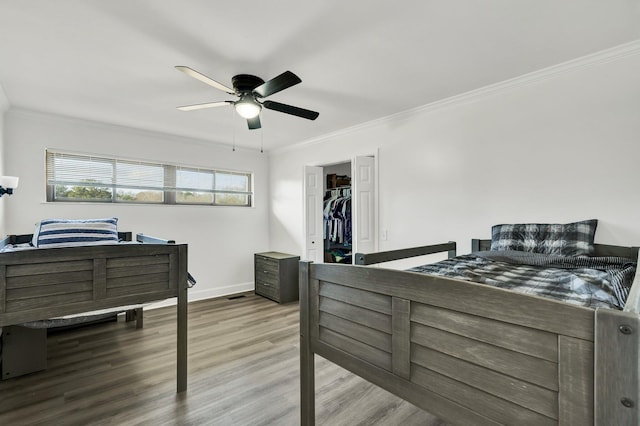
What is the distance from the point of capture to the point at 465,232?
2984 mm

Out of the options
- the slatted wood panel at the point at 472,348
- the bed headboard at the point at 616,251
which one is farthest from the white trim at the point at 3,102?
the bed headboard at the point at 616,251

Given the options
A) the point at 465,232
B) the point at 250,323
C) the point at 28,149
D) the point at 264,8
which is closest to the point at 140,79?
the point at 264,8

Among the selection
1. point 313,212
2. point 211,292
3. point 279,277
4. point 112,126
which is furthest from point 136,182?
point 313,212

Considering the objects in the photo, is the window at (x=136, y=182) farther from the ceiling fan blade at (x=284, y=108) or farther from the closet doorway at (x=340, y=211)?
the ceiling fan blade at (x=284, y=108)

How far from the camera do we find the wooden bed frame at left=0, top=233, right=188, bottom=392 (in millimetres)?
1637

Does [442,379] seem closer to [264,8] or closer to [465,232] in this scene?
[264,8]

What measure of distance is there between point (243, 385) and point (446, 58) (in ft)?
9.27

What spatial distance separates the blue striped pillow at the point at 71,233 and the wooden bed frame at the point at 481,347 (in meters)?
2.49

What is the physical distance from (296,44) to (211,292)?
3767mm

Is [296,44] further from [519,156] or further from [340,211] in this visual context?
[340,211]

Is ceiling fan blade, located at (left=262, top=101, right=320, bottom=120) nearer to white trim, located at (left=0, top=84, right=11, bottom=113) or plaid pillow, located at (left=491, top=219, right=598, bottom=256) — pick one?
plaid pillow, located at (left=491, top=219, right=598, bottom=256)

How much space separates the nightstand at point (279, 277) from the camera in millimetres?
4305

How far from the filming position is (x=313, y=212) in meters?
4.70

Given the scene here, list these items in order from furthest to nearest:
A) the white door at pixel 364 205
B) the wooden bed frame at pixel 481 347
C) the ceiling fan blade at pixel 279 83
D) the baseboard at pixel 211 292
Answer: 1. the baseboard at pixel 211 292
2. the white door at pixel 364 205
3. the ceiling fan blade at pixel 279 83
4. the wooden bed frame at pixel 481 347
